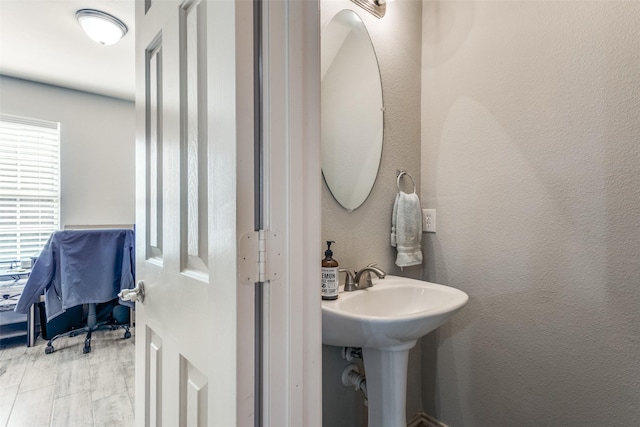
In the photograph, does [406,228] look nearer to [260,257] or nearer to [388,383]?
[388,383]

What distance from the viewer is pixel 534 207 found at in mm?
1186

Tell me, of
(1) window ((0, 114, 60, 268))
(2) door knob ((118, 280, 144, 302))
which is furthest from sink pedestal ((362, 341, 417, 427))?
(1) window ((0, 114, 60, 268))

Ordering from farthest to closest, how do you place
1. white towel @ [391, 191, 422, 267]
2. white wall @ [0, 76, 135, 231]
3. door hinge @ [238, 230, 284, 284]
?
white wall @ [0, 76, 135, 231]
white towel @ [391, 191, 422, 267]
door hinge @ [238, 230, 284, 284]

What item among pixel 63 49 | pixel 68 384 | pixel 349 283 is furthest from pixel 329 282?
pixel 63 49

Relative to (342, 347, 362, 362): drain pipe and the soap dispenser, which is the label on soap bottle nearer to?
the soap dispenser

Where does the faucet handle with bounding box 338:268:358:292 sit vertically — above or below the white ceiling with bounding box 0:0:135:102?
below

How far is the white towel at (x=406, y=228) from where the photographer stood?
133cm

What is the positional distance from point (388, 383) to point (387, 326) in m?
0.35

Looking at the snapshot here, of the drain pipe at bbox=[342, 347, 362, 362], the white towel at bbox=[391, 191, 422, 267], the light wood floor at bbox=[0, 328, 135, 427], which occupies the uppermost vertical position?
Answer: the white towel at bbox=[391, 191, 422, 267]

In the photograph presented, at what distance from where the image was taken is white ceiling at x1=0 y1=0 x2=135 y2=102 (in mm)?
1945

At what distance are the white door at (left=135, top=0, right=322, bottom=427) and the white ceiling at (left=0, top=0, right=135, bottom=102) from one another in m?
Result: 1.99

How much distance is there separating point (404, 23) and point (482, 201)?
0.91 m

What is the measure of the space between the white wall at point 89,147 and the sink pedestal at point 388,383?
135 inches

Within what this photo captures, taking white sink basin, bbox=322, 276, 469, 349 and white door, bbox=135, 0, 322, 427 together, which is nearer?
white door, bbox=135, 0, 322, 427
